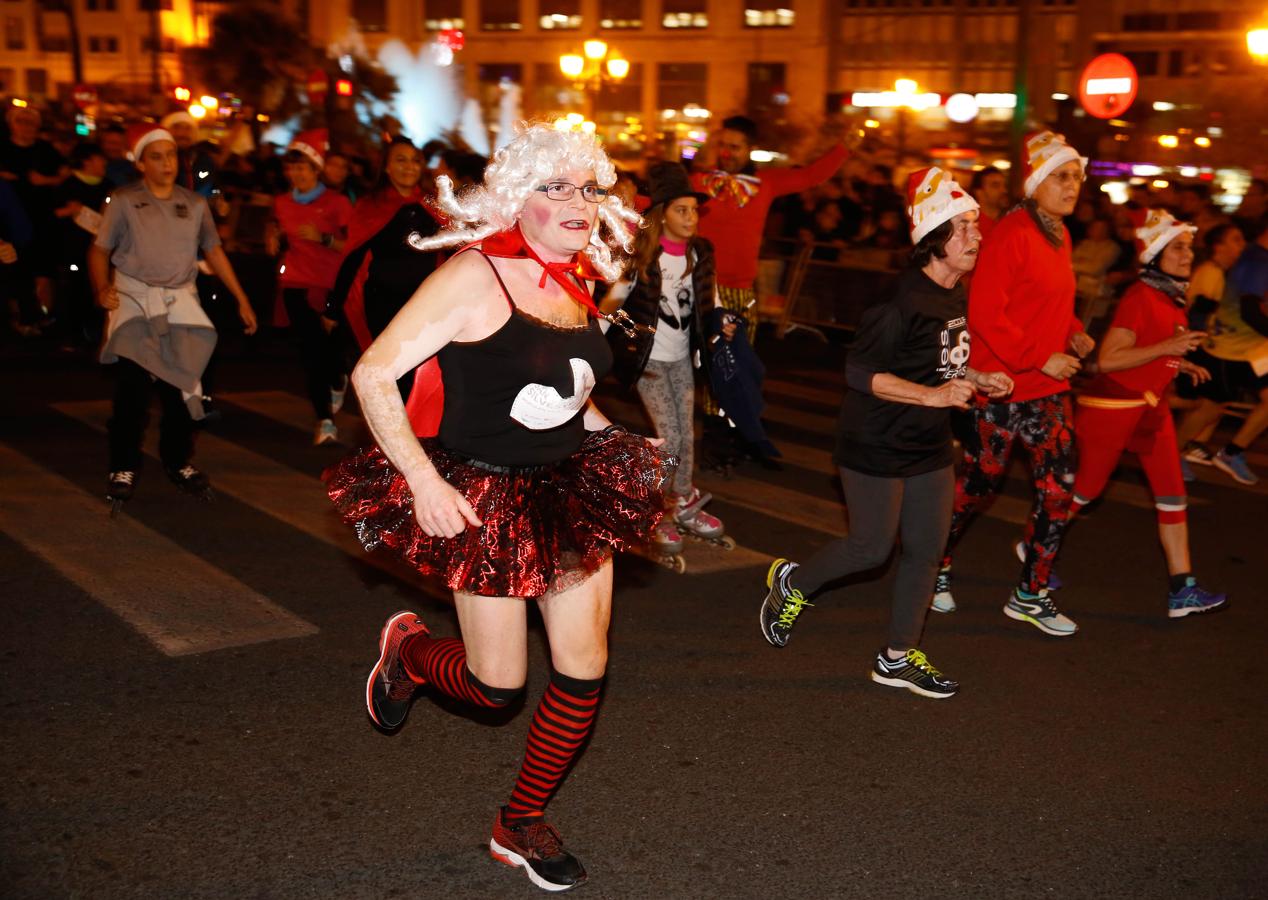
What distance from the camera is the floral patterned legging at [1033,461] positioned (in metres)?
5.50

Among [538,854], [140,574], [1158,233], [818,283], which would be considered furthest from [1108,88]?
[538,854]

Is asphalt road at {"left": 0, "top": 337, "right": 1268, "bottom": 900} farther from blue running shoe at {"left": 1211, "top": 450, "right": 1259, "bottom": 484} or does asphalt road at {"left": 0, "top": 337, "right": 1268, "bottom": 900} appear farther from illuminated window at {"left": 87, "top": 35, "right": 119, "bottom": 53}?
illuminated window at {"left": 87, "top": 35, "right": 119, "bottom": 53}

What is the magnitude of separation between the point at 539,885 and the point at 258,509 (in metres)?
4.16

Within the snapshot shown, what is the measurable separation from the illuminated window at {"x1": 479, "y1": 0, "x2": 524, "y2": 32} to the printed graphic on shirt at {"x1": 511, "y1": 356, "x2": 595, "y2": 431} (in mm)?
50599

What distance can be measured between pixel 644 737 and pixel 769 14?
44.9m

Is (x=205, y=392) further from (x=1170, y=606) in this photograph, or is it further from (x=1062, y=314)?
(x=1170, y=606)

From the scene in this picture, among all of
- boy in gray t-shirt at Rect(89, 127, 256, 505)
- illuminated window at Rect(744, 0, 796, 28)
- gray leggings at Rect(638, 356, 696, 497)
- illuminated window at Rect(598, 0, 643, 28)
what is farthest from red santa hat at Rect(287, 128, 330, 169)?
illuminated window at Rect(598, 0, 643, 28)

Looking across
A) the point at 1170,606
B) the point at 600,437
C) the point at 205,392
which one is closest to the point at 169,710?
the point at 600,437

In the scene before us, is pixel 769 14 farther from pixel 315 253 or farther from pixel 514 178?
pixel 514 178

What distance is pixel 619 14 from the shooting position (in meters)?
49.9

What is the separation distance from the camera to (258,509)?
23.4 feet

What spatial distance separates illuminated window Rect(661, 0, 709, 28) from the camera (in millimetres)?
47938

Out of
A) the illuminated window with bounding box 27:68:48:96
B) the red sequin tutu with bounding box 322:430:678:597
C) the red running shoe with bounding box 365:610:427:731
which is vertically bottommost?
the red running shoe with bounding box 365:610:427:731

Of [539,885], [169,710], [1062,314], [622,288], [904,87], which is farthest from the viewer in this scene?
[904,87]
